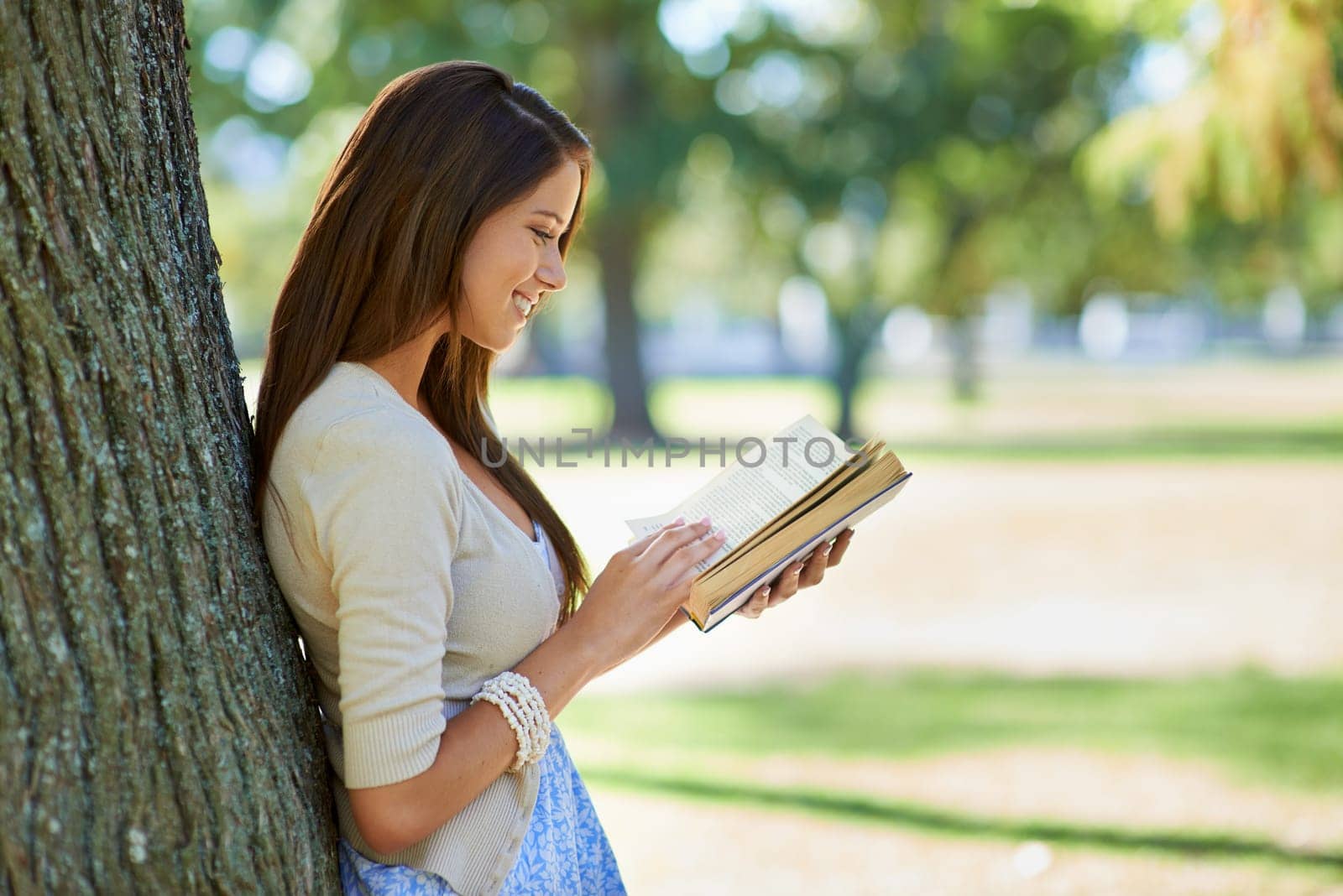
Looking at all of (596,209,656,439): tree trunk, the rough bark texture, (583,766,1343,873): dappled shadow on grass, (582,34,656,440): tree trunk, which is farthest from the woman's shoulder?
(596,209,656,439): tree trunk

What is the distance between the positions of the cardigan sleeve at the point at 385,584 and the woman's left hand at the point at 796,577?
657 millimetres

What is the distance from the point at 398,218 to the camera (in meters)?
1.83

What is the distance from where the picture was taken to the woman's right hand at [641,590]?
1867mm

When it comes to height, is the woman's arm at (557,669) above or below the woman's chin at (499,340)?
below

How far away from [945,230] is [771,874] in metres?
22.8

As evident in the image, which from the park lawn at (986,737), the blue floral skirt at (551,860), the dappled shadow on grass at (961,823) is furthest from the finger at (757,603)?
the dappled shadow on grass at (961,823)

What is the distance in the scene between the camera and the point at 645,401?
21.7 m

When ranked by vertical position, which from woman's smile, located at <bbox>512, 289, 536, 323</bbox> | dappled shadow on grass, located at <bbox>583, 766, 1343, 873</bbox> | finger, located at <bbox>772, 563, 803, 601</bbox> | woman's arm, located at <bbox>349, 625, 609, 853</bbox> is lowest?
dappled shadow on grass, located at <bbox>583, 766, 1343, 873</bbox>

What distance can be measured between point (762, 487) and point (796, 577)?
0.64 feet

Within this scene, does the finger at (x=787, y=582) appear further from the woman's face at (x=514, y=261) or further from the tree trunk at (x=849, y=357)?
the tree trunk at (x=849, y=357)

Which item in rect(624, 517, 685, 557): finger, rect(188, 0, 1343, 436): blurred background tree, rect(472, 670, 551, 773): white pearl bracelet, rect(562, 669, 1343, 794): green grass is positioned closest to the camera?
rect(472, 670, 551, 773): white pearl bracelet

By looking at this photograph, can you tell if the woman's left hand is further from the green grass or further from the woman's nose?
the green grass

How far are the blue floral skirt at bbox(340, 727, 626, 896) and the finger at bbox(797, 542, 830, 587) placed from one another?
49 cm

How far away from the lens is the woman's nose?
1995 millimetres
